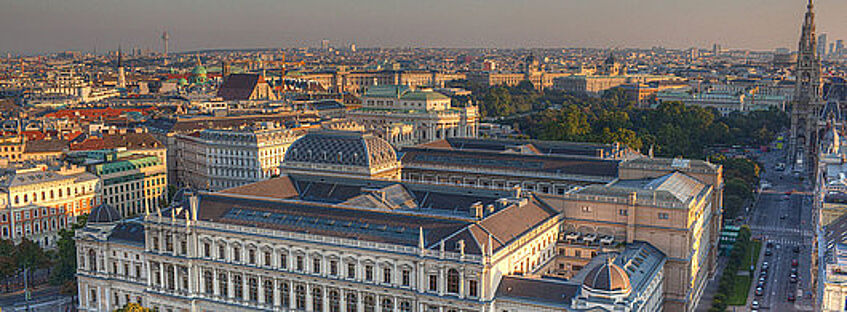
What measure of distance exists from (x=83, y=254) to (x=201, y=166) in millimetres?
68790

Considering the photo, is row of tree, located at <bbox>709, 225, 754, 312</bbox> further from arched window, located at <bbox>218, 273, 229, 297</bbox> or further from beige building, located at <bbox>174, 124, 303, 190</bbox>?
beige building, located at <bbox>174, 124, 303, 190</bbox>

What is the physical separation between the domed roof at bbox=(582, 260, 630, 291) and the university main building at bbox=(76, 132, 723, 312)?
0.43 feet

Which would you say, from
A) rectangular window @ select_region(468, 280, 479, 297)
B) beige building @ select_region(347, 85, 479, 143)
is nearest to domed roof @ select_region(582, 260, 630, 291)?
rectangular window @ select_region(468, 280, 479, 297)

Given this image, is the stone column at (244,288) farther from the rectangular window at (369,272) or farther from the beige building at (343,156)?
the beige building at (343,156)

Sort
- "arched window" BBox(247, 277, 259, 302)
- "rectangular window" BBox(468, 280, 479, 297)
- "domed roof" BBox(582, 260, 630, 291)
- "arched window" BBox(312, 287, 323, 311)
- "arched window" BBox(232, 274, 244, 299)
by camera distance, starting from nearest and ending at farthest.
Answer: "domed roof" BBox(582, 260, 630, 291), "rectangular window" BBox(468, 280, 479, 297), "arched window" BBox(312, 287, 323, 311), "arched window" BBox(247, 277, 259, 302), "arched window" BBox(232, 274, 244, 299)

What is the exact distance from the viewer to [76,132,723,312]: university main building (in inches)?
3162

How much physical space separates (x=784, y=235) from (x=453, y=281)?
86.0 m

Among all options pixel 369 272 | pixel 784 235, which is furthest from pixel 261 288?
pixel 784 235

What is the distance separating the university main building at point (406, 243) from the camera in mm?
80312

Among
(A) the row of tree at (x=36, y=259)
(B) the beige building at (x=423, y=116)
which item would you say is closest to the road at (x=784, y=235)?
(B) the beige building at (x=423, y=116)

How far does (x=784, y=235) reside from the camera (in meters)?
140

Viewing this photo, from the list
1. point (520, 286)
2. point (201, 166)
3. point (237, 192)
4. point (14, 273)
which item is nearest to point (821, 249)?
point (520, 286)

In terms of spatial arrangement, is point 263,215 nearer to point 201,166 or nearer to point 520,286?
point 520,286

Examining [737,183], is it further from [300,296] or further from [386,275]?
[300,296]
